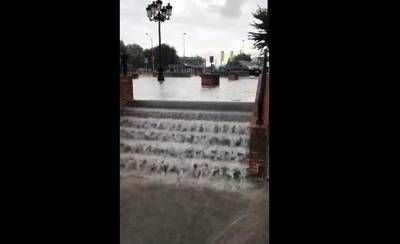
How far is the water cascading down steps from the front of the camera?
214 inches

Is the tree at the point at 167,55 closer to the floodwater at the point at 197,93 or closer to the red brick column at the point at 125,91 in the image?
the floodwater at the point at 197,93

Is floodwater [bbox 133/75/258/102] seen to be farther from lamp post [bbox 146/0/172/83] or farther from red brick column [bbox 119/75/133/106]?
lamp post [bbox 146/0/172/83]

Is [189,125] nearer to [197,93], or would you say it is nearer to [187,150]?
[187,150]

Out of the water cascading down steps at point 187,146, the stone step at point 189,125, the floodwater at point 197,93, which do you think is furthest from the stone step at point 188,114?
the floodwater at point 197,93

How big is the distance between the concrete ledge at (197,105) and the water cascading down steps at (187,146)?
197 millimetres

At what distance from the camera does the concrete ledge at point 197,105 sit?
6.79 m

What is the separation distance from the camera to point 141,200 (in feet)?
14.8

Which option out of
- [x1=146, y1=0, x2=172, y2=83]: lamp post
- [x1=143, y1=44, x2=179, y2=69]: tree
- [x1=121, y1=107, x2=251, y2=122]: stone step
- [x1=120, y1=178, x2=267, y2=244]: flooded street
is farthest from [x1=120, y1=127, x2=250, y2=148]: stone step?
[x1=143, y1=44, x2=179, y2=69]: tree

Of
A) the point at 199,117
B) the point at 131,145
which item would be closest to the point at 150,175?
the point at 131,145

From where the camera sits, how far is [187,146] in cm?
606

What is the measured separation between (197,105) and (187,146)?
137cm

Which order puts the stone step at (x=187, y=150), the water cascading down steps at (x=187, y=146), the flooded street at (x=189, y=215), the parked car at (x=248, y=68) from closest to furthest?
the flooded street at (x=189, y=215)
the water cascading down steps at (x=187, y=146)
the stone step at (x=187, y=150)
the parked car at (x=248, y=68)
